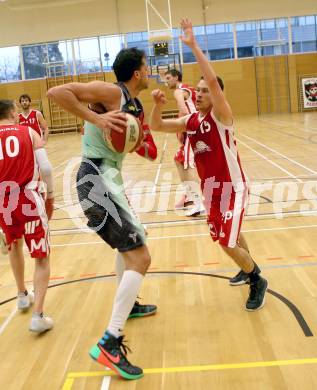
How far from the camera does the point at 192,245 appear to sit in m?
6.16

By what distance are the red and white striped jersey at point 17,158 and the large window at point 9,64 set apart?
2636 centimetres

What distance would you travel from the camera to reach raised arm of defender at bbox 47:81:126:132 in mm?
3164

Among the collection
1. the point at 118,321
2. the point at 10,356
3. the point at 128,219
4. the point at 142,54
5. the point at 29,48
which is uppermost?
the point at 29,48

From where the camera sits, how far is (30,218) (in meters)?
4.07

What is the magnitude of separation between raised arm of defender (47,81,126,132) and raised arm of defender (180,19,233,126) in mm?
Answer: 781

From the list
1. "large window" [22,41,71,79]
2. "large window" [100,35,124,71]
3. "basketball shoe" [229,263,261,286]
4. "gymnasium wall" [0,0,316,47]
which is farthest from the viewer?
"large window" [22,41,71,79]

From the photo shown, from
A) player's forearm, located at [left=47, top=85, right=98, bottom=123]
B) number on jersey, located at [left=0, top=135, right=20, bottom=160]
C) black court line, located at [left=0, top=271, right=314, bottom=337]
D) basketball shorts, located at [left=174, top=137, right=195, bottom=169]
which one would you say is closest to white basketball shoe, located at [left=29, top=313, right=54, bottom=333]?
black court line, located at [left=0, top=271, right=314, bottom=337]

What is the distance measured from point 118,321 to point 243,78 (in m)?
27.6

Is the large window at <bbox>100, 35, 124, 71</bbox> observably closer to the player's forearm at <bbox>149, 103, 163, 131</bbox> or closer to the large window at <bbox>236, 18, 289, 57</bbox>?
the large window at <bbox>236, 18, 289, 57</bbox>

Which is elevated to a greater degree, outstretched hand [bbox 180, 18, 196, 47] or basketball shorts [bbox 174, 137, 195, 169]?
outstretched hand [bbox 180, 18, 196, 47]

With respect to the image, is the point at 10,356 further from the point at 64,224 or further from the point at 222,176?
the point at 64,224

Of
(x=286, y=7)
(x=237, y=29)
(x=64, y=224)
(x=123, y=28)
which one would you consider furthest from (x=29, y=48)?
(x=64, y=224)

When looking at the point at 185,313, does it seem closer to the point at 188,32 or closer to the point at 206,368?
the point at 206,368

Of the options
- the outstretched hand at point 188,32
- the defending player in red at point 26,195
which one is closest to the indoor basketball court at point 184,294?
the defending player in red at point 26,195
